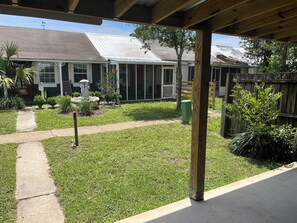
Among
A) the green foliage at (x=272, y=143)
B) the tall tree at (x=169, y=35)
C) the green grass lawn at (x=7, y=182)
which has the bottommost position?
the green grass lawn at (x=7, y=182)

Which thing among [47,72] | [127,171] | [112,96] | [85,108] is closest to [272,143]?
[127,171]

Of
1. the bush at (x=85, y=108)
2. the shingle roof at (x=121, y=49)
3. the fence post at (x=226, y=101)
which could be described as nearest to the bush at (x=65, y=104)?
the bush at (x=85, y=108)

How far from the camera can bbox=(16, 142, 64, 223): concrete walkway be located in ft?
10.0

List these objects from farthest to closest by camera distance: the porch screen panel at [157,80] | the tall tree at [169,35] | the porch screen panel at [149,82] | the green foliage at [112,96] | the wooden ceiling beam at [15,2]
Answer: the porch screen panel at [157,80], the porch screen panel at [149,82], the green foliage at [112,96], the tall tree at [169,35], the wooden ceiling beam at [15,2]

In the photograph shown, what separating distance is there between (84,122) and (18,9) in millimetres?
6877

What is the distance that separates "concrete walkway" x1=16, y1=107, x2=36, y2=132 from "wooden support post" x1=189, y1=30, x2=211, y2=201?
21.0 feet

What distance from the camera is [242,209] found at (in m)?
3.06

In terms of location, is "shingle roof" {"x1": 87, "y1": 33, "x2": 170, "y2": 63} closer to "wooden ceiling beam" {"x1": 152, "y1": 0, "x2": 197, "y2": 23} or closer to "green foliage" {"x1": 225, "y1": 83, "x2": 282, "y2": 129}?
"green foliage" {"x1": 225, "y1": 83, "x2": 282, "y2": 129}

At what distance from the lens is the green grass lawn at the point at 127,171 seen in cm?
332

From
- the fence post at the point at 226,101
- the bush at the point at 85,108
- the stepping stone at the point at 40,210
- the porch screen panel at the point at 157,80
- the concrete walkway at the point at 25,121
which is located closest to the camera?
the stepping stone at the point at 40,210

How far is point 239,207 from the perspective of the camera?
310cm

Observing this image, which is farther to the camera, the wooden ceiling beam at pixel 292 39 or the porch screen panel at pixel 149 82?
the porch screen panel at pixel 149 82

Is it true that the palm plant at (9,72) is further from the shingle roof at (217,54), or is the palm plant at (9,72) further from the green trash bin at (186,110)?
the shingle roof at (217,54)

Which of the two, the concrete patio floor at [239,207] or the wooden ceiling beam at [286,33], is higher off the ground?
the wooden ceiling beam at [286,33]
